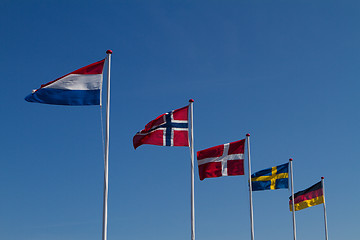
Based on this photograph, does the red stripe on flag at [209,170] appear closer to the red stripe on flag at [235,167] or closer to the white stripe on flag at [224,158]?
the white stripe on flag at [224,158]

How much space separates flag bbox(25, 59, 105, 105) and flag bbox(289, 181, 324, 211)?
29135 millimetres

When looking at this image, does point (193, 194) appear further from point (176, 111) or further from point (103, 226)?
point (103, 226)

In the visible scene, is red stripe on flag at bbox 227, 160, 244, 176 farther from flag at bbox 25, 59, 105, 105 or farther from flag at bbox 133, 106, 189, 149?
flag at bbox 25, 59, 105, 105

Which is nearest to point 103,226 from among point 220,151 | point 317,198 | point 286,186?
point 220,151

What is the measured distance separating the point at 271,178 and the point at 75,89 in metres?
20.5

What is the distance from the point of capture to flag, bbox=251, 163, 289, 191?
3884 cm

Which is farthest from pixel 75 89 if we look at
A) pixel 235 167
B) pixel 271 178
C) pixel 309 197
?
pixel 309 197

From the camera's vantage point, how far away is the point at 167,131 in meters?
29.4

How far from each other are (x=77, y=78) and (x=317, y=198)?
32.2 meters

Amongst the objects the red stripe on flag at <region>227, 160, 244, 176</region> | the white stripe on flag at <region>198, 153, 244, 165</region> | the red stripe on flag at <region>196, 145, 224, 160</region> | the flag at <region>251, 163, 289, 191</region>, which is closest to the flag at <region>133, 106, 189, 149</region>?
the red stripe on flag at <region>196, 145, 224, 160</region>

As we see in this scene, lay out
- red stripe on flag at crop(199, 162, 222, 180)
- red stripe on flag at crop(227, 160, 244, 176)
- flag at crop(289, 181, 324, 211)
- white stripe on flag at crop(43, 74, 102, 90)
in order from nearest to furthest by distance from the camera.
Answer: white stripe on flag at crop(43, 74, 102, 90)
red stripe on flag at crop(199, 162, 222, 180)
red stripe on flag at crop(227, 160, 244, 176)
flag at crop(289, 181, 324, 211)

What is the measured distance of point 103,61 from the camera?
25.3 meters

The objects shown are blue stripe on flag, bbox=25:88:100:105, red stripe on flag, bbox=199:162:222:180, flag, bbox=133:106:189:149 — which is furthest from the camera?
red stripe on flag, bbox=199:162:222:180

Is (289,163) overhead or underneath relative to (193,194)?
overhead
